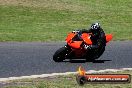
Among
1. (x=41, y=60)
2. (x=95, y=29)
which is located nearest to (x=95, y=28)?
(x=95, y=29)

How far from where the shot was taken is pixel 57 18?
32719 mm

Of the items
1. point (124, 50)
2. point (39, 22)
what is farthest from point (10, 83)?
point (39, 22)

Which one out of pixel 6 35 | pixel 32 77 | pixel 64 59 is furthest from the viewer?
pixel 6 35

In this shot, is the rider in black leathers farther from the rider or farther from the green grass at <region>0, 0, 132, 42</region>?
the green grass at <region>0, 0, 132, 42</region>

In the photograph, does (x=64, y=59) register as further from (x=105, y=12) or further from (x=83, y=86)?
(x=105, y=12)

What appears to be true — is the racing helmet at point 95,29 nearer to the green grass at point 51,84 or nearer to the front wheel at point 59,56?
the front wheel at point 59,56

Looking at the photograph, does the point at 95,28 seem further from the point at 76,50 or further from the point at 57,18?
the point at 57,18

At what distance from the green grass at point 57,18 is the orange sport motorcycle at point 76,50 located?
6.01m

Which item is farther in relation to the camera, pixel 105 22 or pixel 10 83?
pixel 105 22

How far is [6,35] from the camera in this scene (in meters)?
24.5

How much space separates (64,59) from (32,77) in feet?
12.7

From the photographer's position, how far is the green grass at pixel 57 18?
84.9 ft

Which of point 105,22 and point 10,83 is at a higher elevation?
point 10,83

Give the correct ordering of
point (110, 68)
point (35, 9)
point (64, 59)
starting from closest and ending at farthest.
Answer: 1. point (110, 68)
2. point (64, 59)
3. point (35, 9)
